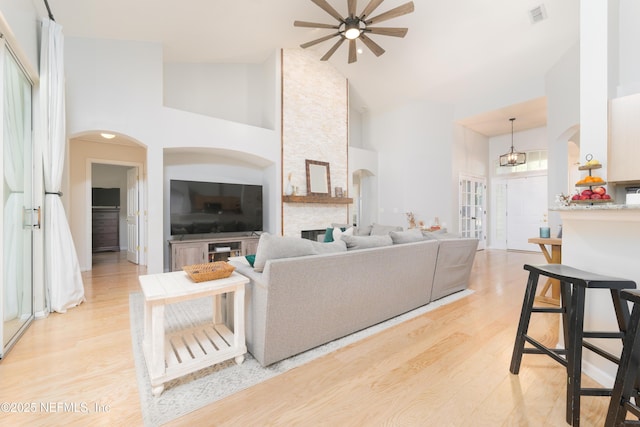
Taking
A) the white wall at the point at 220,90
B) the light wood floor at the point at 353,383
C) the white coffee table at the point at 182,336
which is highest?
the white wall at the point at 220,90

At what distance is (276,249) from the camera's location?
1915 millimetres

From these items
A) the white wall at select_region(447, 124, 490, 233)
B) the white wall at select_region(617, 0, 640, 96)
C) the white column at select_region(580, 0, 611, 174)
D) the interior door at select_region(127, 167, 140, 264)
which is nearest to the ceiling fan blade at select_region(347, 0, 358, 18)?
the white column at select_region(580, 0, 611, 174)

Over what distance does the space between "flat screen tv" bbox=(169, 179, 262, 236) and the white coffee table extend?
3.02 metres

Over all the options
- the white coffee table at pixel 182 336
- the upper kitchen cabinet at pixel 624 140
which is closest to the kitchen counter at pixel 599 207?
the upper kitchen cabinet at pixel 624 140

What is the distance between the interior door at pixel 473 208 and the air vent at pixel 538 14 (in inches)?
134

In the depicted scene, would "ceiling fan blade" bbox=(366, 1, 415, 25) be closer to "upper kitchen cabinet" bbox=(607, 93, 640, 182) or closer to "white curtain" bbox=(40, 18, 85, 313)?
"upper kitchen cabinet" bbox=(607, 93, 640, 182)

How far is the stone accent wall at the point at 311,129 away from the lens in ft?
17.9

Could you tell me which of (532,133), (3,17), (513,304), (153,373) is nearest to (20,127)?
(3,17)

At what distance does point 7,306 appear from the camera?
7.05ft

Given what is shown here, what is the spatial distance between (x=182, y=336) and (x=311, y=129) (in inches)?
186

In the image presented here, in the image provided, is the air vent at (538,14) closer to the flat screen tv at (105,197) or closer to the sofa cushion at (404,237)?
the sofa cushion at (404,237)

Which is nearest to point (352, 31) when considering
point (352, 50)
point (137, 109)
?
point (352, 50)

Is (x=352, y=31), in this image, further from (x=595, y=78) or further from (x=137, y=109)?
(x=137, y=109)

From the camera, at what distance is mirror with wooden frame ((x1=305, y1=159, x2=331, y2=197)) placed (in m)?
5.70
